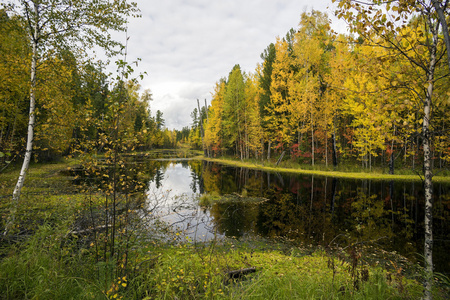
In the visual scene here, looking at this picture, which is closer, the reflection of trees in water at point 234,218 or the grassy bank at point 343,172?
the reflection of trees in water at point 234,218

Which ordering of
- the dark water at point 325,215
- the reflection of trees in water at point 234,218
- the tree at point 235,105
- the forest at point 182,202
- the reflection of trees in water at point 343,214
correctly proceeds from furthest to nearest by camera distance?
the tree at point 235,105, the reflection of trees in water at point 234,218, the reflection of trees in water at point 343,214, the dark water at point 325,215, the forest at point 182,202

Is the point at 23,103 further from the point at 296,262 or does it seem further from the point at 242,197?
the point at 296,262

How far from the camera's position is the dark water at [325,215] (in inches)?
303

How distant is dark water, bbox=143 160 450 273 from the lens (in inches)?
303

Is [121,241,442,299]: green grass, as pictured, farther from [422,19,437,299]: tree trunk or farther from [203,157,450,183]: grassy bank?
[203,157,450,183]: grassy bank

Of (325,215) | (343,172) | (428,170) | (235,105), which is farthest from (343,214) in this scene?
(235,105)

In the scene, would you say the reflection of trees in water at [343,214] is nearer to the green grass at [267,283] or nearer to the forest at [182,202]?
the forest at [182,202]

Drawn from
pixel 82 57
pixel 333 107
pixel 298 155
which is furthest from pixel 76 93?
pixel 298 155

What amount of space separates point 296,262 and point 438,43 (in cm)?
559

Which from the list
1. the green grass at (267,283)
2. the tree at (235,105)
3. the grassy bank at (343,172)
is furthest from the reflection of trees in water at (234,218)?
the tree at (235,105)

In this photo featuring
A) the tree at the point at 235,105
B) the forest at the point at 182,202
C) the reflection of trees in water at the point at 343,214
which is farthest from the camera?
the tree at the point at 235,105

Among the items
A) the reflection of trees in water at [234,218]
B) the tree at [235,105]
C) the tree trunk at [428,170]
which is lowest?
the reflection of trees in water at [234,218]

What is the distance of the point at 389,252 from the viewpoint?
22.0ft

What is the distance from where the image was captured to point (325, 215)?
1022cm
